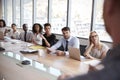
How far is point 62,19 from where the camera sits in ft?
20.7

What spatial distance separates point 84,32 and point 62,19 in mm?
1104

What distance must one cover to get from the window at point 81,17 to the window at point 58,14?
1.14 ft

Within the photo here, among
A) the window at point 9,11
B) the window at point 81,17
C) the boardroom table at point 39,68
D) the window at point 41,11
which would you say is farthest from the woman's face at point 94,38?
the window at point 9,11

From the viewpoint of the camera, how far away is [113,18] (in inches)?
14.5

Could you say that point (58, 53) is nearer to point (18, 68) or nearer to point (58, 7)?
point (18, 68)

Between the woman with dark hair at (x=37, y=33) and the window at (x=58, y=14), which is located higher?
the window at (x=58, y=14)

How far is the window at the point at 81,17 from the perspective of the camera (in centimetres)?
536

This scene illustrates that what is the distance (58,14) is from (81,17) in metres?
1.12

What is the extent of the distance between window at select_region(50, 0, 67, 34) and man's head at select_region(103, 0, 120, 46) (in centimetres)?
581

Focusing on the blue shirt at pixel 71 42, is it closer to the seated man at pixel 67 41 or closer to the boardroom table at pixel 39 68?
the seated man at pixel 67 41

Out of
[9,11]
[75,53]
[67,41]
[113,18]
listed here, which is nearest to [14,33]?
[67,41]

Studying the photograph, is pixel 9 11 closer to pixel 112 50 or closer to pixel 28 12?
pixel 28 12

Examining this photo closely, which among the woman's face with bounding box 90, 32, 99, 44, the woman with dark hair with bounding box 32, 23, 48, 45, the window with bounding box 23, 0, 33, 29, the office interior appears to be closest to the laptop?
the woman's face with bounding box 90, 32, 99, 44

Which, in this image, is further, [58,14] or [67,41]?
[58,14]
